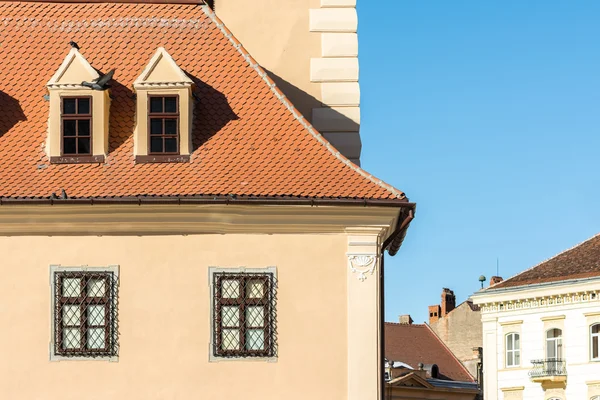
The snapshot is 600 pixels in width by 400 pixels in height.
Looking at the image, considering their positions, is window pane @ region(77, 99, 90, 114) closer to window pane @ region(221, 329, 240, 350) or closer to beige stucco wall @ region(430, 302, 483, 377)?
window pane @ region(221, 329, 240, 350)

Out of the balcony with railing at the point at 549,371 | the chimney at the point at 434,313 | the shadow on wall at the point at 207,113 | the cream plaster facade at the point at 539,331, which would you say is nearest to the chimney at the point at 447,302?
the chimney at the point at 434,313

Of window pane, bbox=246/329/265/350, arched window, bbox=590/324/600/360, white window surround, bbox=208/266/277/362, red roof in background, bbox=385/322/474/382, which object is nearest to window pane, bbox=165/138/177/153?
white window surround, bbox=208/266/277/362

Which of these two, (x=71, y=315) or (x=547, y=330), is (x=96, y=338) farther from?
(x=547, y=330)

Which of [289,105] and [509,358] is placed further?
[509,358]

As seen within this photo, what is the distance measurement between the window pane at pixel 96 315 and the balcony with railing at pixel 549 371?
3779cm

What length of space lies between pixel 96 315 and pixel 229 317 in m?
2.06

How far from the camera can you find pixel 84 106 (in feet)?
80.7

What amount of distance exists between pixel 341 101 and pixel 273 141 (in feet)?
10.6

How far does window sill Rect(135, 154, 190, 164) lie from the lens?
79.9 feet

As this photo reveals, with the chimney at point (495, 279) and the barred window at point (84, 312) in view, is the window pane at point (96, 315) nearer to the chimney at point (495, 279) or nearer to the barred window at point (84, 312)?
the barred window at point (84, 312)

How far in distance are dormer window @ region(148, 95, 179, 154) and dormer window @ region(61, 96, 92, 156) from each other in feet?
3.29

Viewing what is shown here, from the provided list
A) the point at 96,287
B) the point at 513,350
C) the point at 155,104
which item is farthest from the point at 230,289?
the point at 513,350

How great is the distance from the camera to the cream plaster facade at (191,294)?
2331 centimetres

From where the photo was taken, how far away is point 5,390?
76.4 feet
